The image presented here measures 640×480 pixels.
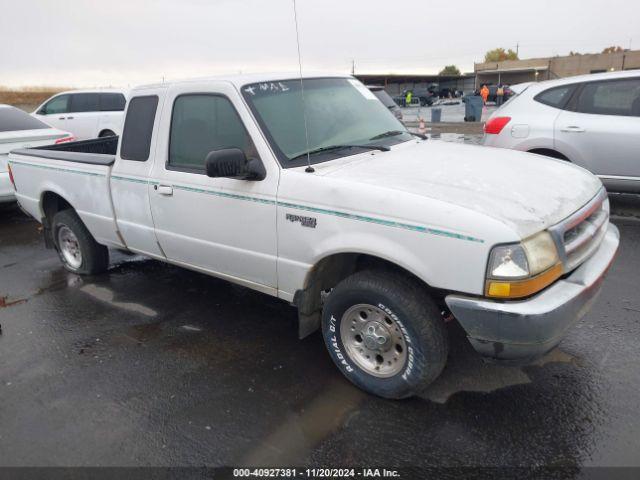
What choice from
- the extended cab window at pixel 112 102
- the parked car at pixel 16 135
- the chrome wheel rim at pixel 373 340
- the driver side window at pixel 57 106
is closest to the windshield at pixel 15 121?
the parked car at pixel 16 135

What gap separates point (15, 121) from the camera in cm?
805

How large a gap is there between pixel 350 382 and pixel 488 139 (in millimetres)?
5011

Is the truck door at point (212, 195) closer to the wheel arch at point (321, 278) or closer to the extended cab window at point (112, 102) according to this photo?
the wheel arch at point (321, 278)

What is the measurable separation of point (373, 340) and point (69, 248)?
4008 millimetres

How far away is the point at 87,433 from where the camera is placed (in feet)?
9.92

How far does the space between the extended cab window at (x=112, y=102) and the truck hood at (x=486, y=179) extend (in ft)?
37.1

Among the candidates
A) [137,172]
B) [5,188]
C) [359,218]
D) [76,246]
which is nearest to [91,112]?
[5,188]

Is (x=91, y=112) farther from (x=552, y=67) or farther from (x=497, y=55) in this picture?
(x=497, y=55)

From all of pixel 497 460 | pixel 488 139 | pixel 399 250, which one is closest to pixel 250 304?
pixel 399 250

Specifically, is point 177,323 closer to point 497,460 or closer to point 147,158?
point 147,158

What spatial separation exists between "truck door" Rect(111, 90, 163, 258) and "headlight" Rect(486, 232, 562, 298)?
2.76m

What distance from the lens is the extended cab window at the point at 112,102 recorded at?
13.3 meters

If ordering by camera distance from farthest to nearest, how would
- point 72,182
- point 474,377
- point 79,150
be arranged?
point 79,150 < point 72,182 < point 474,377

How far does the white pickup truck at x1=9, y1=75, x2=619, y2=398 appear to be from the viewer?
263cm
